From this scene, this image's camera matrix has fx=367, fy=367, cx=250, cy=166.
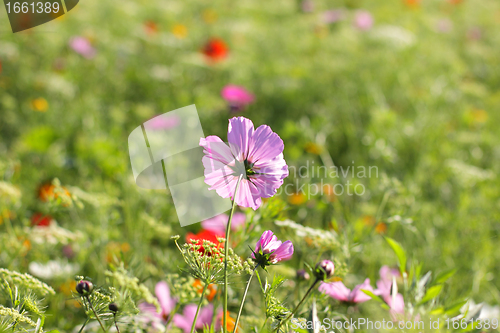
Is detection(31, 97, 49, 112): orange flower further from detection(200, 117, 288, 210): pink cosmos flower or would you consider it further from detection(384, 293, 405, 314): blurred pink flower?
detection(384, 293, 405, 314): blurred pink flower

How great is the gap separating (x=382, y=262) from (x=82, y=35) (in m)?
2.38

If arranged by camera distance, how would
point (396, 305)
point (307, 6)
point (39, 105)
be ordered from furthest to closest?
point (307, 6)
point (39, 105)
point (396, 305)

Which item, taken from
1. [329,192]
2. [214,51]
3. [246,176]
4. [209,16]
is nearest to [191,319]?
[246,176]

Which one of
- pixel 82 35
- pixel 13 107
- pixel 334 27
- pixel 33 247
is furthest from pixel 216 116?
pixel 334 27

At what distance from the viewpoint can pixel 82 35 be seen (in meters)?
2.48

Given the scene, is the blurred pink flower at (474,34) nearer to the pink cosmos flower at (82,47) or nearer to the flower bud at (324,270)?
the pink cosmos flower at (82,47)

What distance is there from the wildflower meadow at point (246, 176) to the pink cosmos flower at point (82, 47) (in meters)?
0.01

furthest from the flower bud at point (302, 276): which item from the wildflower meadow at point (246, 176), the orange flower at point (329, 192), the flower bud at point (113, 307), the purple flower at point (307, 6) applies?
the purple flower at point (307, 6)

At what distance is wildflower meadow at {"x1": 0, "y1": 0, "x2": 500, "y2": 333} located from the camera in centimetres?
48

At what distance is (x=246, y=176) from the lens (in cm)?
47

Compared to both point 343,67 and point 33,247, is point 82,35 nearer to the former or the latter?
point 343,67

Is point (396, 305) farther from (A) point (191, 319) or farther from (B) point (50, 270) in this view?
(B) point (50, 270)

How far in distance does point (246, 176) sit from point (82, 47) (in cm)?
207

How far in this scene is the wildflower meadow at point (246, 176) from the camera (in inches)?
18.9
